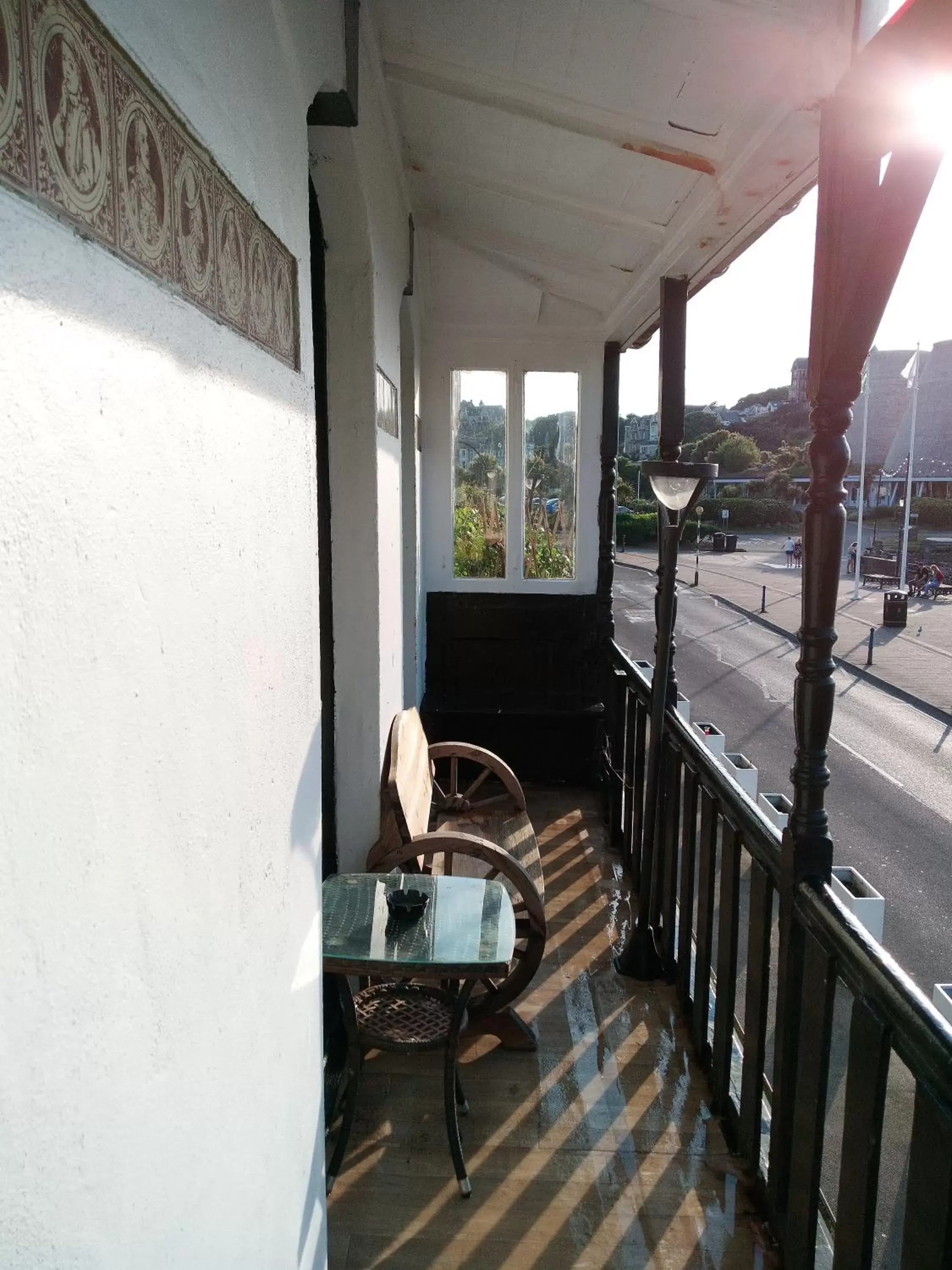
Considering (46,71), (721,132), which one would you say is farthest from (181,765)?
(721,132)

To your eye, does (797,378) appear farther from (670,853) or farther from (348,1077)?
(348,1077)

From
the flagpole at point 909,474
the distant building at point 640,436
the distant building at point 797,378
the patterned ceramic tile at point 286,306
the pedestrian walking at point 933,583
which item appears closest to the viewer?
the patterned ceramic tile at point 286,306

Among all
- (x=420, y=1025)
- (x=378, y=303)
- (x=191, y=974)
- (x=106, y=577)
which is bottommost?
(x=420, y=1025)

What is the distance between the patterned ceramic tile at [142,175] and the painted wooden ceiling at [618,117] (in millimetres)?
1295

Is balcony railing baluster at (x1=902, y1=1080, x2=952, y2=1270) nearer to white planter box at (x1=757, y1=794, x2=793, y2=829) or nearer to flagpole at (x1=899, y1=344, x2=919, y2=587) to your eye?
white planter box at (x1=757, y1=794, x2=793, y2=829)

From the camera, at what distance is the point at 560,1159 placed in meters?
2.49

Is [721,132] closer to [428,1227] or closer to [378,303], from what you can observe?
[378,303]

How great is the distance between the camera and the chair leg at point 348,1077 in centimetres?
238

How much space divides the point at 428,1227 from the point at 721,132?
108 inches

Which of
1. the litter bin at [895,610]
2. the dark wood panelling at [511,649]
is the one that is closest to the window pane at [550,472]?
the dark wood panelling at [511,649]

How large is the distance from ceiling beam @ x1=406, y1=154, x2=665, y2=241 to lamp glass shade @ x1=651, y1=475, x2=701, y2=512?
2.78 ft

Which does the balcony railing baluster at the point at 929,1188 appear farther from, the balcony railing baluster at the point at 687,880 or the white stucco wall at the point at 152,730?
the balcony railing baluster at the point at 687,880

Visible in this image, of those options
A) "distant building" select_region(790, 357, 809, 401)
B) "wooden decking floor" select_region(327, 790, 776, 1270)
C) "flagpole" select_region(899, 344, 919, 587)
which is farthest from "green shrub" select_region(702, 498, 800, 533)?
"wooden decking floor" select_region(327, 790, 776, 1270)

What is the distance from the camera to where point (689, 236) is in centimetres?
308
